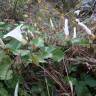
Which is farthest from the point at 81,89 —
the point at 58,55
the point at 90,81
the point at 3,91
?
the point at 3,91

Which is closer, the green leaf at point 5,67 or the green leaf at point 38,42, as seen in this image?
the green leaf at point 5,67

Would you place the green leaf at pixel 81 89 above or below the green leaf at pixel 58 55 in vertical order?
below

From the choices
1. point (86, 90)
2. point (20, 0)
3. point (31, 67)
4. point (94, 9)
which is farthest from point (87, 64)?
point (20, 0)

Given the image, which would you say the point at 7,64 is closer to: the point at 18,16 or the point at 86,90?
the point at 86,90

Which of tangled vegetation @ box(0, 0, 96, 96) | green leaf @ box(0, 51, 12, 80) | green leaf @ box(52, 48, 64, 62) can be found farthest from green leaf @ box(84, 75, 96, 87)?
green leaf @ box(0, 51, 12, 80)

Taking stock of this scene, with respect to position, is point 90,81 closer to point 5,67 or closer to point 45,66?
point 45,66

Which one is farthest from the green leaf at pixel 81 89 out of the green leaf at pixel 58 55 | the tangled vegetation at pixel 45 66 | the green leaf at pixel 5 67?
the green leaf at pixel 5 67

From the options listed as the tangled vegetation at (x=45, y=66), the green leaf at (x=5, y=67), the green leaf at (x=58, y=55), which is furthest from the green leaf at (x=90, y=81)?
the green leaf at (x=5, y=67)

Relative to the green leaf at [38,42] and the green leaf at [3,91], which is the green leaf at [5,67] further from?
the green leaf at [38,42]

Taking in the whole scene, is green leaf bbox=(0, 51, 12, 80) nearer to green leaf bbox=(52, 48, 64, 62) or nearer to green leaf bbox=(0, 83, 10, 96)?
green leaf bbox=(0, 83, 10, 96)

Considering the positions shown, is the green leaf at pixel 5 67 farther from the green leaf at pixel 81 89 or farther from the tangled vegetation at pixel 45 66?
the green leaf at pixel 81 89

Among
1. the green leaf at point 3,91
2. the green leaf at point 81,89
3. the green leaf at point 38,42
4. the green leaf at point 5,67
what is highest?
the green leaf at point 38,42

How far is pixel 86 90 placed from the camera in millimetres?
1259

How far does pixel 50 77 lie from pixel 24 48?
0.16 metres
